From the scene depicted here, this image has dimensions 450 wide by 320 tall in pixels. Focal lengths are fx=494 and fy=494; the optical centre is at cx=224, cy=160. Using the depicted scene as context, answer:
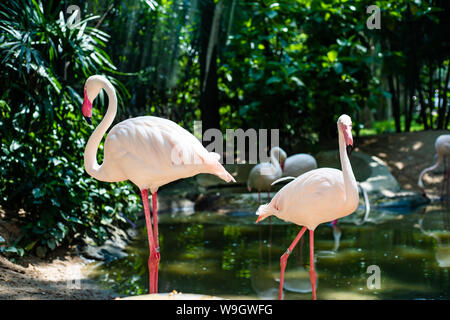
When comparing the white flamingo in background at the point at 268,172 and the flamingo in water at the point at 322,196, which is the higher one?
the white flamingo in background at the point at 268,172

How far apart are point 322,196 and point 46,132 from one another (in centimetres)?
272

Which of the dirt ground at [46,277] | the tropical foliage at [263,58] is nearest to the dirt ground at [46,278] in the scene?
the dirt ground at [46,277]

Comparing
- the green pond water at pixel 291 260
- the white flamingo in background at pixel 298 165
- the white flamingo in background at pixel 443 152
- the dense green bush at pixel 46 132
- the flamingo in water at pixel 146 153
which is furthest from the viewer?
the white flamingo in background at pixel 443 152

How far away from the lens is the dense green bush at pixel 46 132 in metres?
4.20

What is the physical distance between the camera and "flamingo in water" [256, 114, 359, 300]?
10.6 ft

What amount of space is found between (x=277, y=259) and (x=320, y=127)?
5.31 meters

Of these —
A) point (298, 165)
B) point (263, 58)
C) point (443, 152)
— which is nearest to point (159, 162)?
point (298, 165)

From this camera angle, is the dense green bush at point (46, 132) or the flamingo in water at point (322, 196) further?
the dense green bush at point (46, 132)

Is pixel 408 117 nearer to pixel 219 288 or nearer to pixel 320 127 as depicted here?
pixel 320 127

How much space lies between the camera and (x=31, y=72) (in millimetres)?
4316

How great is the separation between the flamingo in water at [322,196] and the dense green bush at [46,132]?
1.99 meters

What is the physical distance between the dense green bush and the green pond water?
0.60 metres

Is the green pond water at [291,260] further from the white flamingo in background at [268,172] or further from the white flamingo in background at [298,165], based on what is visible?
the white flamingo in background at [298,165]

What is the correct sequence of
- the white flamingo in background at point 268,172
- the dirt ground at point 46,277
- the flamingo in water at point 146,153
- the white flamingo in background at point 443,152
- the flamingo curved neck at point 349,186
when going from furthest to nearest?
the white flamingo in background at point 443,152, the white flamingo in background at point 268,172, the dirt ground at point 46,277, the flamingo curved neck at point 349,186, the flamingo in water at point 146,153
